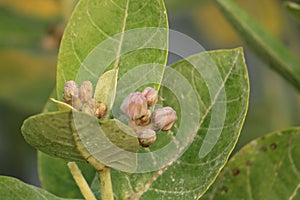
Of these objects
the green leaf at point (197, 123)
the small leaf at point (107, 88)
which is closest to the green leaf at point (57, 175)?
the green leaf at point (197, 123)

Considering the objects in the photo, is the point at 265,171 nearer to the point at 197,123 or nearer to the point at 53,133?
the point at 197,123

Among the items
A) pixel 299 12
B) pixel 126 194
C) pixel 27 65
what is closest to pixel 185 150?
pixel 126 194

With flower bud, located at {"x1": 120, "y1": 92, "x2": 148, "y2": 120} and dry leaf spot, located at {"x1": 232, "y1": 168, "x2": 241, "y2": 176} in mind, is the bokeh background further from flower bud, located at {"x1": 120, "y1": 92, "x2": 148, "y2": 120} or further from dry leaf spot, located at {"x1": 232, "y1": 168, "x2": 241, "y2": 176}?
flower bud, located at {"x1": 120, "y1": 92, "x2": 148, "y2": 120}

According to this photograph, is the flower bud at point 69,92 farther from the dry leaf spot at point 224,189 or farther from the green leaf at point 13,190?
the dry leaf spot at point 224,189

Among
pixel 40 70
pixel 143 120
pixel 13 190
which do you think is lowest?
pixel 40 70

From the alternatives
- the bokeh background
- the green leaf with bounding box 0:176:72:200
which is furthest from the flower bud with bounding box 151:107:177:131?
the bokeh background

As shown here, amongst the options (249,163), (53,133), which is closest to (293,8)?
(249,163)
